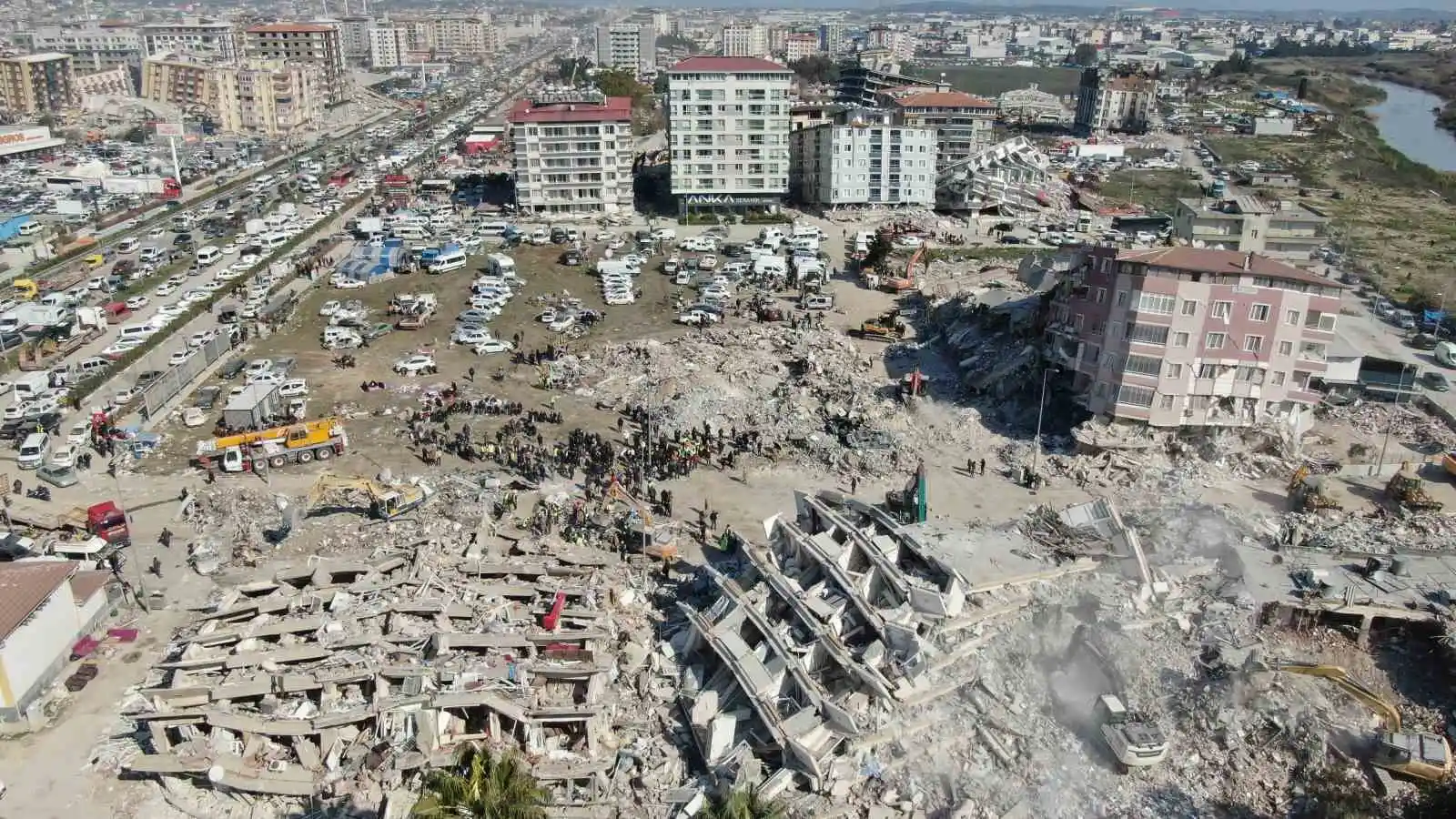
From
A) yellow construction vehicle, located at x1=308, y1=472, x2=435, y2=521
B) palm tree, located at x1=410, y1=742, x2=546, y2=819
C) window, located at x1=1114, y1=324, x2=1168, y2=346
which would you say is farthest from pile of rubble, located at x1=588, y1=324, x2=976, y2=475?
palm tree, located at x1=410, y1=742, x2=546, y2=819

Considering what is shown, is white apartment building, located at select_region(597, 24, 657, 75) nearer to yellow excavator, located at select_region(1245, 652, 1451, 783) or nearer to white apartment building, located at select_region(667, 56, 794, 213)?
white apartment building, located at select_region(667, 56, 794, 213)

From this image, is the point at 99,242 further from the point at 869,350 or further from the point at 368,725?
the point at 368,725

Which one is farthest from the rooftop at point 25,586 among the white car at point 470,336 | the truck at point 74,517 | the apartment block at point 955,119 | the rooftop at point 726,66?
the apartment block at point 955,119

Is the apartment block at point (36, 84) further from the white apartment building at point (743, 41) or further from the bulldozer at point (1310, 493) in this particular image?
the bulldozer at point (1310, 493)

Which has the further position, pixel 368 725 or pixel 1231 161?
pixel 1231 161

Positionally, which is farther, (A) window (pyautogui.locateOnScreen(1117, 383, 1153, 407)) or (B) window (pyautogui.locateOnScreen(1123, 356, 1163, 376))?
(A) window (pyautogui.locateOnScreen(1117, 383, 1153, 407))

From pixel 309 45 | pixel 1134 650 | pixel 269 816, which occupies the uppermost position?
pixel 309 45

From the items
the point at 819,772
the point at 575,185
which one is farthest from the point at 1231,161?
the point at 819,772
